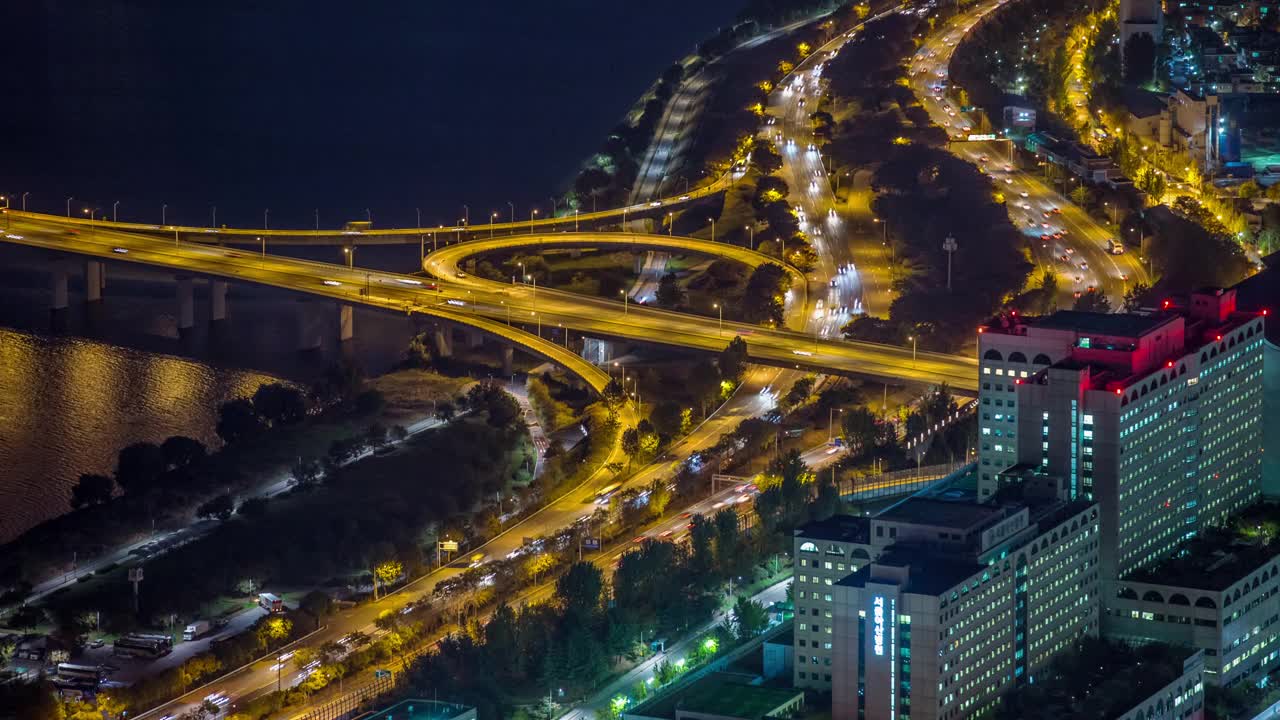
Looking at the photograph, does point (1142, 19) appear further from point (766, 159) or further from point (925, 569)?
point (925, 569)

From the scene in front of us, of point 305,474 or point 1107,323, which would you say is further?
point 305,474

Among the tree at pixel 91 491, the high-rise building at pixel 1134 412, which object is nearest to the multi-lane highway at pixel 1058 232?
the high-rise building at pixel 1134 412

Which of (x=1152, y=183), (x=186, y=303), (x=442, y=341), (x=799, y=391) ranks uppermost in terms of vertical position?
(x=1152, y=183)

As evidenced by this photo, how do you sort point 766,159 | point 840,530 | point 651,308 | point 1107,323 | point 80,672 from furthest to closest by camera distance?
point 766,159 → point 651,308 → point 1107,323 → point 80,672 → point 840,530

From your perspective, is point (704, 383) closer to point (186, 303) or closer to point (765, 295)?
point (765, 295)

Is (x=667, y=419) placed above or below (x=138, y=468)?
above

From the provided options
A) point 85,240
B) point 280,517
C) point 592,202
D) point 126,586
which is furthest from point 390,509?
→ point 592,202

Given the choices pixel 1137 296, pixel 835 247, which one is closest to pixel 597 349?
pixel 835 247

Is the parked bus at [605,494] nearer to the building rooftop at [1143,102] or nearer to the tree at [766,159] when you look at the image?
the tree at [766,159]

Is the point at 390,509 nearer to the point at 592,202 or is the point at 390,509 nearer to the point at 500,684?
the point at 500,684

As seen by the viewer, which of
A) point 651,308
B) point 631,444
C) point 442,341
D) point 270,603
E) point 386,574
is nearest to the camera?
point 270,603
